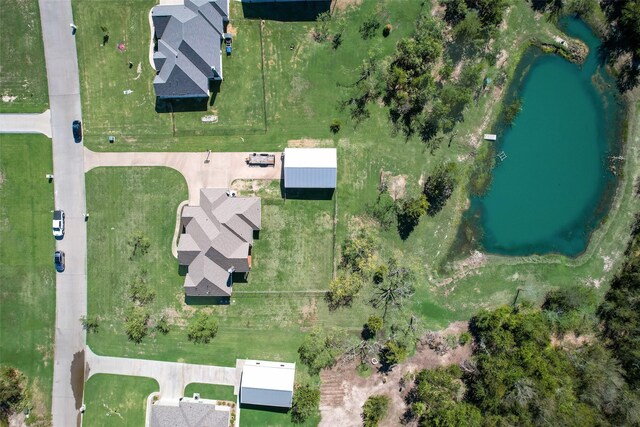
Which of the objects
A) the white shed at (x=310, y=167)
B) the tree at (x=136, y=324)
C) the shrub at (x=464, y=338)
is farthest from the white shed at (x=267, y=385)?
the white shed at (x=310, y=167)

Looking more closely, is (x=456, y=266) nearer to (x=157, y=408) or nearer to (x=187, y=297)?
(x=187, y=297)

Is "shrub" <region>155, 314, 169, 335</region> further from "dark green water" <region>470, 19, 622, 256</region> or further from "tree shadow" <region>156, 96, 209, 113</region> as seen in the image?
"dark green water" <region>470, 19, 622, 256</region>

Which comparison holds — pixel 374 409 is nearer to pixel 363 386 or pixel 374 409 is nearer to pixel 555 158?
pixel 363 386

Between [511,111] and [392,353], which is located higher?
[511,111]

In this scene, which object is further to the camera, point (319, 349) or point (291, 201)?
point (291, 201)

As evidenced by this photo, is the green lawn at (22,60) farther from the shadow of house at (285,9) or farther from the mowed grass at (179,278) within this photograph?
the shadow of house at (285,9)

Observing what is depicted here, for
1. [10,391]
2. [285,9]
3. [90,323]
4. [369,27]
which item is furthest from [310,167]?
[10,391]

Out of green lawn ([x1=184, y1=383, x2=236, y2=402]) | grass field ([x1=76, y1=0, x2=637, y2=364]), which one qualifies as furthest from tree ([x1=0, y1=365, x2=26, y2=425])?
green lawn ([x1=184, y1=383, x2=236, y2=402])
